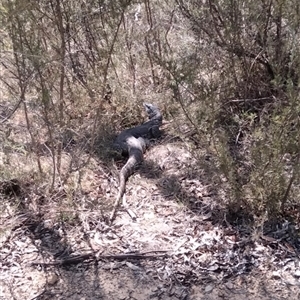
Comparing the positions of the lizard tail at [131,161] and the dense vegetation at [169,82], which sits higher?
the dense vegetation at [169,82]

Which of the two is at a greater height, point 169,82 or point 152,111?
point 169,82

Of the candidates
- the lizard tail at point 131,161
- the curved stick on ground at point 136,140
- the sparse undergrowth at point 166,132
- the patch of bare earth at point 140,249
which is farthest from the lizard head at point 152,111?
the patch of bare earth at point 140,249

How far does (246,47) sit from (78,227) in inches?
92.8

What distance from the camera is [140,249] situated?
3238mm

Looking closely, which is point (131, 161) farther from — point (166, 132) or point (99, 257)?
point (99, 257)

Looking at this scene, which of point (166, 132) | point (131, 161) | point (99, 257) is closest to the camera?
point (99, 257)

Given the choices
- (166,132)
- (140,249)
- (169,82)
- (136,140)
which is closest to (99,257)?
(140,249)

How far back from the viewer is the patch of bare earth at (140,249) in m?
2.96

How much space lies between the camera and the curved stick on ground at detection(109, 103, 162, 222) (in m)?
4.13

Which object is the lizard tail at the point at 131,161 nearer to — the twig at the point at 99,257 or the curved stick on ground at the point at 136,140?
the curved stick on ground at the point at 136,140

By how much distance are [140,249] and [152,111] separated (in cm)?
208

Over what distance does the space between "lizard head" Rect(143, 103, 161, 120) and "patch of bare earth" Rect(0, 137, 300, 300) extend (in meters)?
1.18

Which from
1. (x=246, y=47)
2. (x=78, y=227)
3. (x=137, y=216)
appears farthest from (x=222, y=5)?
(x=78, y=227)

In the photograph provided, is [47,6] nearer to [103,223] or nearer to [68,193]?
[68,193]
